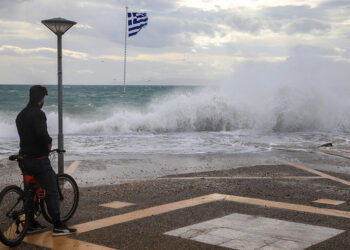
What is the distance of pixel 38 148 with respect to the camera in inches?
202

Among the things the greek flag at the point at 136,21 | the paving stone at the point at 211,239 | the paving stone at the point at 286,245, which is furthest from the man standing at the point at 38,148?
the greek flag at the point at 136,21

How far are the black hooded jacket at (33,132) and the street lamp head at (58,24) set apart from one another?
399cm

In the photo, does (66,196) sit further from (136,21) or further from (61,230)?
(136,21)

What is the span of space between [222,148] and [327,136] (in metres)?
7.81

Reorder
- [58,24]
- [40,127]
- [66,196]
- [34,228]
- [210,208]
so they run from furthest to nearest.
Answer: [58,24]
[210,208]
[66,196]
[34,228]
[40,127]

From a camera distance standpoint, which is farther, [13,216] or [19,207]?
[19,207]

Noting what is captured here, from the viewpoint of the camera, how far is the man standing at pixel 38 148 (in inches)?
199

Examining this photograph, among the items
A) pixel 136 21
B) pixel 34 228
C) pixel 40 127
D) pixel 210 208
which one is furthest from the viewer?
pixel 136 21

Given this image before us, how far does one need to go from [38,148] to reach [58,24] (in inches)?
168

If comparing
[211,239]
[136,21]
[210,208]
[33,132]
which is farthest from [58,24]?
[136,21]

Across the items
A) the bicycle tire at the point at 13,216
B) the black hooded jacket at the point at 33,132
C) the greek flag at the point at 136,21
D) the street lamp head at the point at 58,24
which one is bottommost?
the bicycle tire at the point at 13,216

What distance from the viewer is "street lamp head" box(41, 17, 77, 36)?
28.5ft

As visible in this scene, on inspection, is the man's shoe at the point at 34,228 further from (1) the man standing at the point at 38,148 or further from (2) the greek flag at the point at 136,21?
(2) the greek flag at the point at 136,21

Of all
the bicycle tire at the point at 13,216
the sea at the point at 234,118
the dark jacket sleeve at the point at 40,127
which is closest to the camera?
the bicycle tire at the point at 13,216
